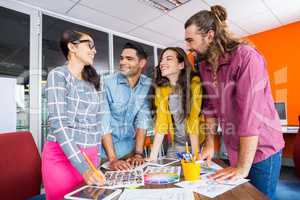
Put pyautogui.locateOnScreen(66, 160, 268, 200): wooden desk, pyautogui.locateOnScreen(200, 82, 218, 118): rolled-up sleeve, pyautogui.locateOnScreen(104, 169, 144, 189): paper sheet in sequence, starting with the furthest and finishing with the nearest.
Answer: pyautogui.locateOnScreen(200, 82, 218, 118): rolled-up sleeve → pyautogui.locateOnScreen(104, 169, 144, 189): paper sheet → pyautogui.locateOnScreen(66, 160, 268, 200): wooden desk

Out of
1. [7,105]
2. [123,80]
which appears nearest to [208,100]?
[123,80]

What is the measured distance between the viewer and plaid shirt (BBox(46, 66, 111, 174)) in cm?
99

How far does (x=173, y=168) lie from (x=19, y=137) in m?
1.19

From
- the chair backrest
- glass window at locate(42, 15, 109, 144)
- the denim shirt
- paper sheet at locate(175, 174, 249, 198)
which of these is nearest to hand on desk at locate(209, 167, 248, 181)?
paper sheet at locate(175, 174, 249, 198)

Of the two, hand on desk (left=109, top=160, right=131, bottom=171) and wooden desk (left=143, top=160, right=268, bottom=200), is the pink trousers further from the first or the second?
wooden desk (left=143, top=160, right=268, bottom=200)

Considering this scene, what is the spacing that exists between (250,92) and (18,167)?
1552 mm

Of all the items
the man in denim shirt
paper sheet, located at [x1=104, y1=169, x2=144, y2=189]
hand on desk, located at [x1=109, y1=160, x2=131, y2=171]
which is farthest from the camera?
the man in denim shirt

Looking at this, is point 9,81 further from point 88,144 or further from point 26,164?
point 88,144

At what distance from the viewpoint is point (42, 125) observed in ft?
10.7

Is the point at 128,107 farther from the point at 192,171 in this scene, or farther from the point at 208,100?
the point at 192,171

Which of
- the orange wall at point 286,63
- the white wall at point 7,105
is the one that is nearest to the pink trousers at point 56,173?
the white wall at point 7,105

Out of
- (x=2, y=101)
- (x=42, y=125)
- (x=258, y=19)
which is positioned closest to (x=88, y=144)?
(x=2, y=101)

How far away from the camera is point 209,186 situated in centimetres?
86

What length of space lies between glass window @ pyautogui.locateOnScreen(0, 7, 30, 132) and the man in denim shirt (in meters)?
1.98
